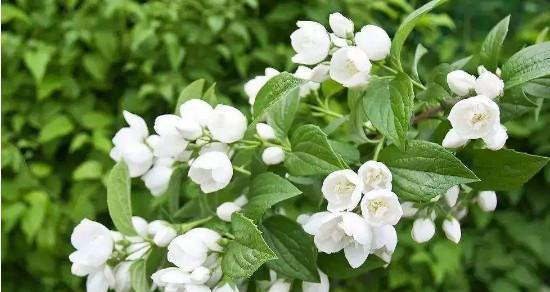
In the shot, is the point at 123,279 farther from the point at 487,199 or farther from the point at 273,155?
the point at 487,199

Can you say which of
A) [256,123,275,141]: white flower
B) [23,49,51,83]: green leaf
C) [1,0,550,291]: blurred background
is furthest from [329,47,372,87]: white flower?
[23,49,51,83]: green leaf

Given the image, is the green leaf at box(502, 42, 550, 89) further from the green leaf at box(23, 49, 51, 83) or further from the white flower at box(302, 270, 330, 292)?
the green leaf at box(23, 49, 51, 83)

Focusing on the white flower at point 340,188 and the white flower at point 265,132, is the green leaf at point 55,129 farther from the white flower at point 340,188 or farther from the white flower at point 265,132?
the white flower at point 340,188

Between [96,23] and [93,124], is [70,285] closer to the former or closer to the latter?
[93,124]

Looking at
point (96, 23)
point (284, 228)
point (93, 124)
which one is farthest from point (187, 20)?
point (284, 228)

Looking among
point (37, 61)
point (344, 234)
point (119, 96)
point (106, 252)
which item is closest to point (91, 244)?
point (106, 252)

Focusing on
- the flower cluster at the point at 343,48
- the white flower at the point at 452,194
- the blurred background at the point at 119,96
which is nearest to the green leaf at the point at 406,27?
the flower cluster at the point at 343,48
